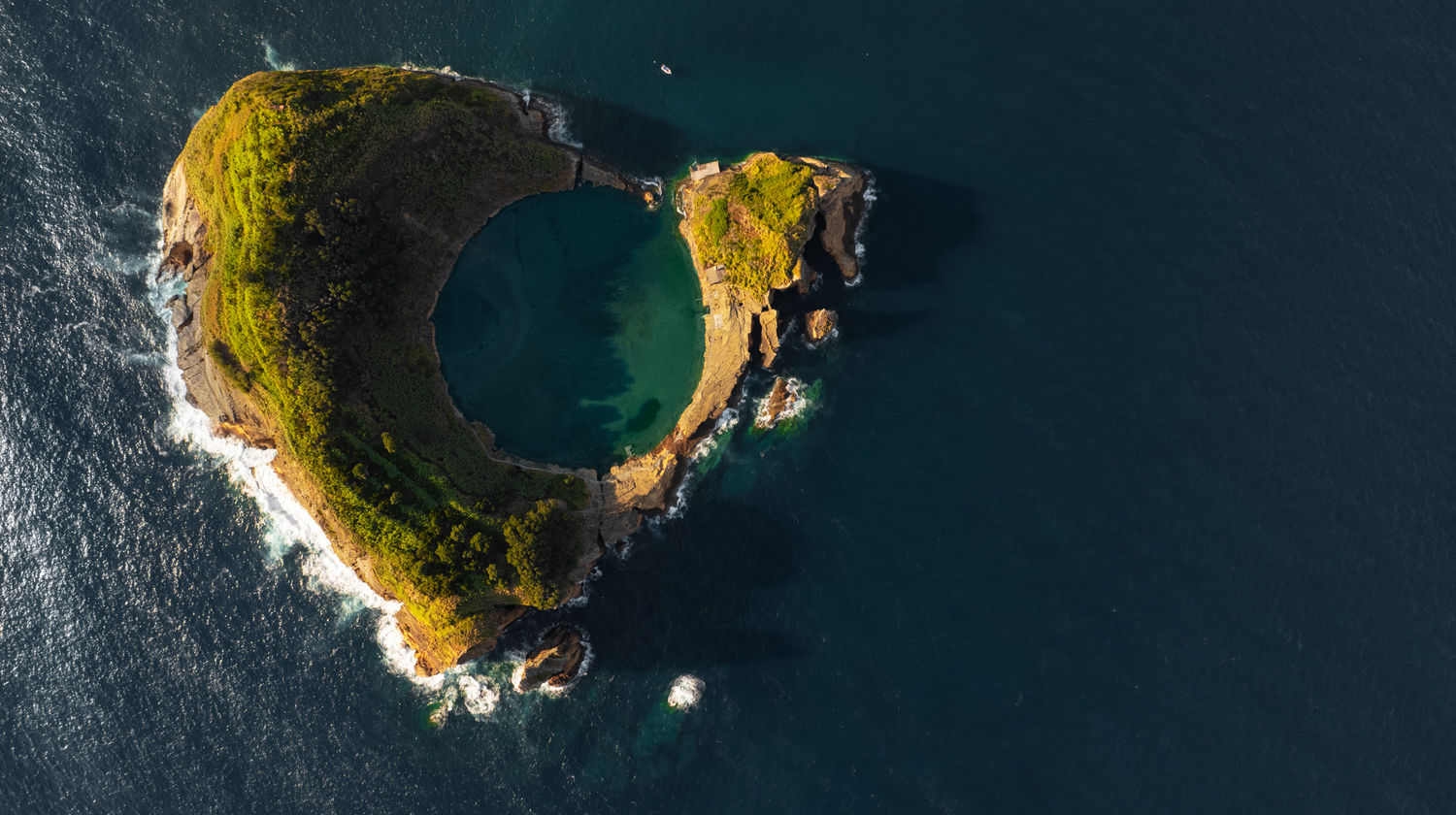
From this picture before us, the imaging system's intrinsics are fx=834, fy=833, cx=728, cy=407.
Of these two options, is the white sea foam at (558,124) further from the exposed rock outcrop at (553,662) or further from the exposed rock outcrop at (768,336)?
the exposed rock outcrop at (553,662)

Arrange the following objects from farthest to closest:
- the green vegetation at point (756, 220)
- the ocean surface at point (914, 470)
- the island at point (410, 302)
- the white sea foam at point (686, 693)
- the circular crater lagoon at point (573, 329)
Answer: the circular crater lagoon at point (573, 329)
the white sea foam at point (686, 693)
the ocean surface at point (914, 470)
the green vegetation at point (756, 220)
the island at point (410, 302)

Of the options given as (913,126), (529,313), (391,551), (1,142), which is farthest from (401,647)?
(913,126)

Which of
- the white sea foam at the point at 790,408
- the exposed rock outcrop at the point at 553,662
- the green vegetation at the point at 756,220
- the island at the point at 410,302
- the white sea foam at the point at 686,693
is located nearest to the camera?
the island at the point at 410,302

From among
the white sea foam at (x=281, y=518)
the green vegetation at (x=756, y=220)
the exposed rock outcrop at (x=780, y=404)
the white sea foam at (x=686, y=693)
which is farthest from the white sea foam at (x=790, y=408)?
the white sea foam at (x=281, y=518)

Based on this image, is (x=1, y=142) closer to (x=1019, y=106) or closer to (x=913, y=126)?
(x=913, y=126)

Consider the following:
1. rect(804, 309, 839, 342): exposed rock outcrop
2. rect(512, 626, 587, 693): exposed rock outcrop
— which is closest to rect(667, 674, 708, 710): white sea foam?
rect(512, 626, 587, 693): exposed rock outcrop

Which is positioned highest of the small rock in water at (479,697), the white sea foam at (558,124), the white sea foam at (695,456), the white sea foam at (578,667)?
the white sea foam at (558,124)
